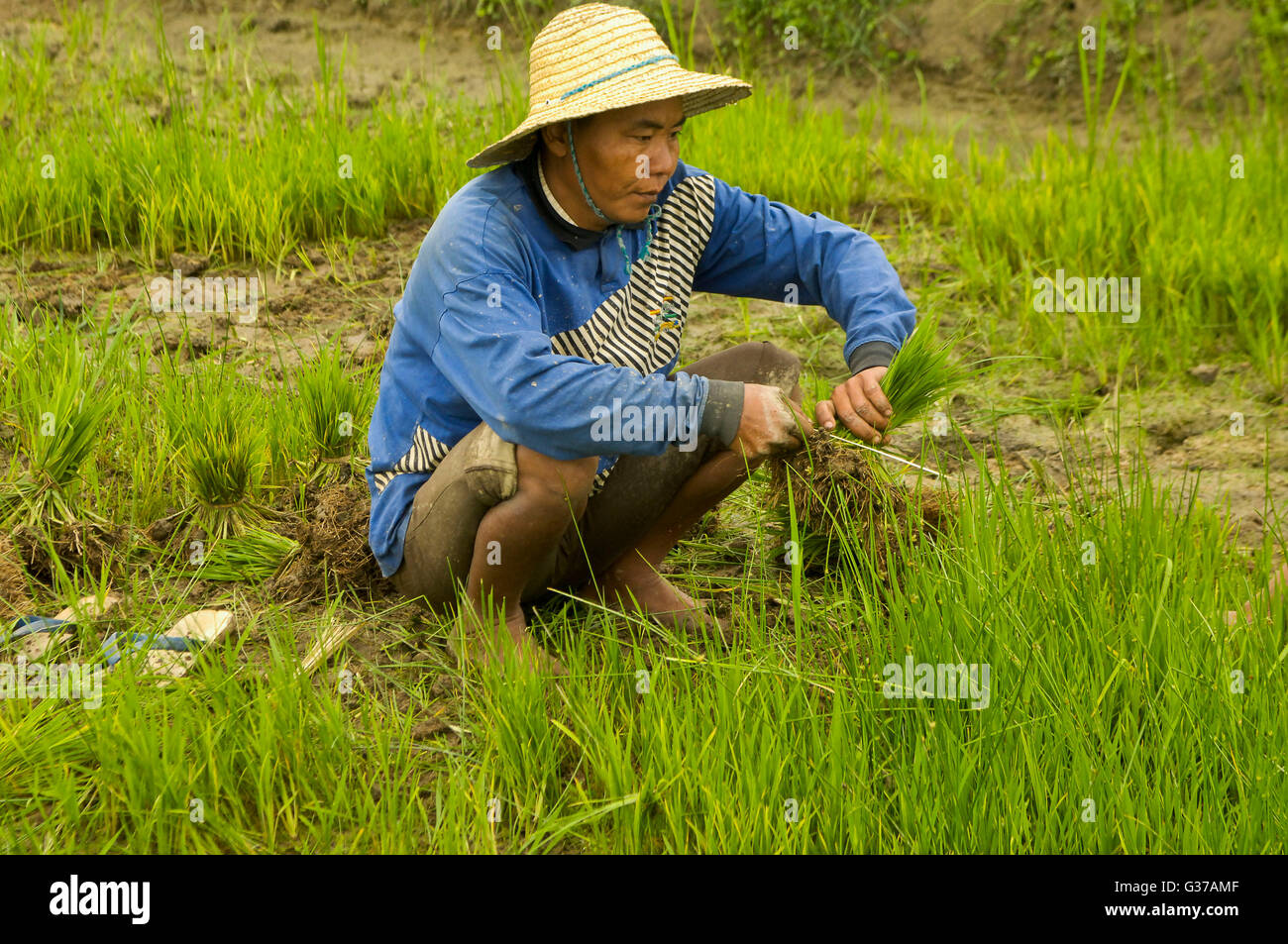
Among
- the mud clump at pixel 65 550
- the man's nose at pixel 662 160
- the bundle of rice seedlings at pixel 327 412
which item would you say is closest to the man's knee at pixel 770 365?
the man's nose at pixel 662 160

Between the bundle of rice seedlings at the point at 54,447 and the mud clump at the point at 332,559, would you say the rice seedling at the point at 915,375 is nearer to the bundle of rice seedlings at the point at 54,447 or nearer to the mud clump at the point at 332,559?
the mud clump at the point at 332,559

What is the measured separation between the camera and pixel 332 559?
2.92m

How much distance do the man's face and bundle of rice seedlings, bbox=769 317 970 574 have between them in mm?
613

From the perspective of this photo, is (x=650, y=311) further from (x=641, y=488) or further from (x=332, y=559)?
(x=332, y=559)

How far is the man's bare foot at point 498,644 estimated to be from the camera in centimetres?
234

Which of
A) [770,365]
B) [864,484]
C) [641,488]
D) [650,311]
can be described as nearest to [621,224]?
[650,311]

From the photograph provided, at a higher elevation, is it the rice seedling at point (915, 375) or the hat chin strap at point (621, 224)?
the hat chin strap at point (621, 224)

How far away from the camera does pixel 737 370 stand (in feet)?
9.58

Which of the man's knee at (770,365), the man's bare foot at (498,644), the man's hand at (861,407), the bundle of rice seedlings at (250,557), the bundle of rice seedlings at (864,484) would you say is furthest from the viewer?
the bundle of rice seedlings at (250,557)

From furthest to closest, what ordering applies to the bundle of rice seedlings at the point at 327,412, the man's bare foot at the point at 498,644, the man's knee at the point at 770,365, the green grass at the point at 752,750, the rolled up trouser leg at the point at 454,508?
the bundle of rice seedlings at the point at 327,412 → the man's knee at the point at 770,365 → the rolled up trouser leg at the point at 454,508 → the man's bare foot at the point at 498,644 → the green grass at the point at 752,750

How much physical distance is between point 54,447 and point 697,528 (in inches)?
60.4

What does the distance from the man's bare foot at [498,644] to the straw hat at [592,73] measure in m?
0.90

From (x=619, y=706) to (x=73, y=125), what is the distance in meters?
3.52
